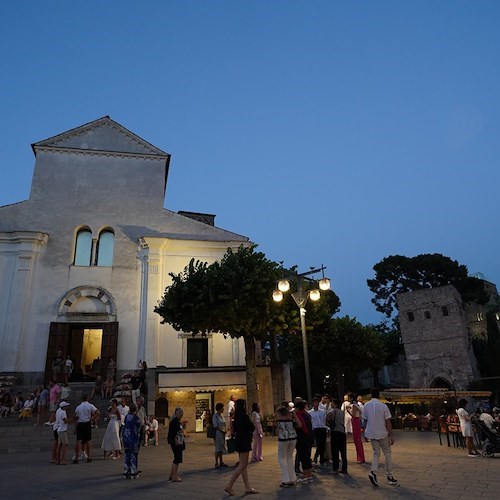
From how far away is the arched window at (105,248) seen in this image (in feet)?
81.9

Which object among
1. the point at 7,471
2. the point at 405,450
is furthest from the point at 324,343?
the point at 7,471

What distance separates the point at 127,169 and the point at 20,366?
43.6 ft

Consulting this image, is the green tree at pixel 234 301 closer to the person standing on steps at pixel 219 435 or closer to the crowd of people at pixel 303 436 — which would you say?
the person standing on steps at pixel 219 435

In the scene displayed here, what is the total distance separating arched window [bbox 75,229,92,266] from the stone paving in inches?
541

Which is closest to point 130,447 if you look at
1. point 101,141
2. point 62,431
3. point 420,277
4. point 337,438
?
point 62,431

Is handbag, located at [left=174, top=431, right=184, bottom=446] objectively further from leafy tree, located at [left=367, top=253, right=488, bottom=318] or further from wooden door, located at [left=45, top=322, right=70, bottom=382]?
leafy tree, located at [left=367, top=253, right=488, bottom=318]

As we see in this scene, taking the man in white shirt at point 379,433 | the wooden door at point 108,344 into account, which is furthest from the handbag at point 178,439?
the wooden door at point 108,344

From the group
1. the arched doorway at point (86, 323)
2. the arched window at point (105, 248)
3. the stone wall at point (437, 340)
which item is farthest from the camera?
the stone wall at point (437, 340)

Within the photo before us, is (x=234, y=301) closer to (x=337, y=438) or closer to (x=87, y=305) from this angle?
(x=337, y=438)

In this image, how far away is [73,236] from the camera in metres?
25.0

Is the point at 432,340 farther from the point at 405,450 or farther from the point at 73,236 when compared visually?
the point at 73,236

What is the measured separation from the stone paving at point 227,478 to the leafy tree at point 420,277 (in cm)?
4617

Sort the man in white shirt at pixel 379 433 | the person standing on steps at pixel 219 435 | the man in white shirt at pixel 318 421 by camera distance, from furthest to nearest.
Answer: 1. the person standing on steps at pixel 219 435
2. the man in white shirt at pixel 318 421
3. the man in white shirt at pixel 379 433

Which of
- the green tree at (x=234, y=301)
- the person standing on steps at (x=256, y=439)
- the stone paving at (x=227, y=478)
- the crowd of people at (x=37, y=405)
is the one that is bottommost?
the stone paving at (x=227, y=478)
